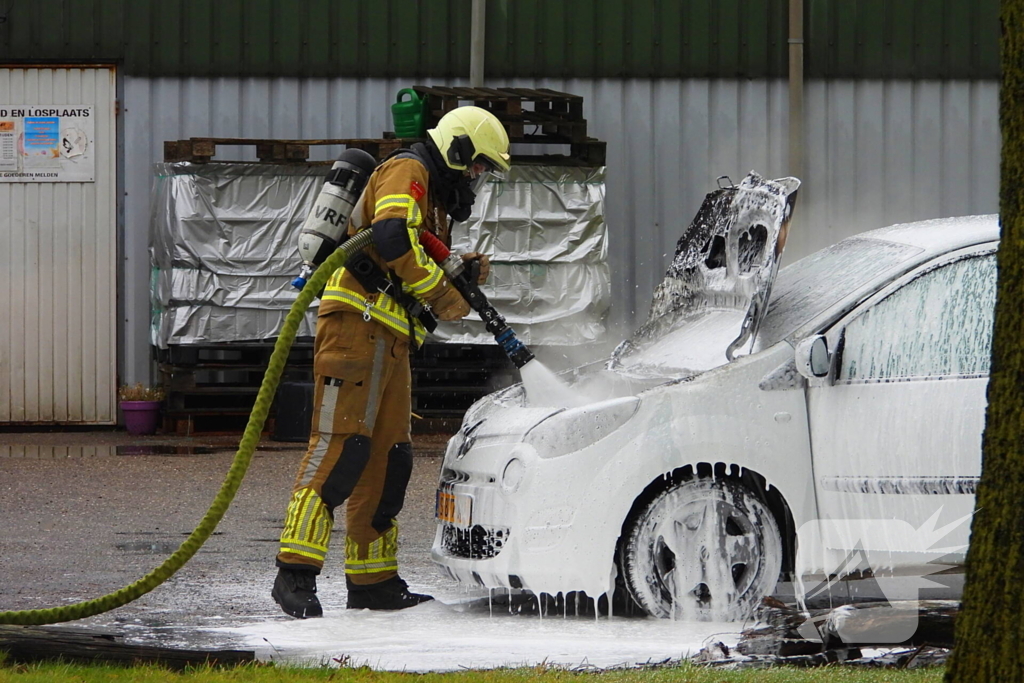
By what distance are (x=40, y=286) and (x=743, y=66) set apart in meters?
7.21

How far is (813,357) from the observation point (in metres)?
5.23

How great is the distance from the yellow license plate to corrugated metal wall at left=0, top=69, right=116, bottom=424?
850 cm

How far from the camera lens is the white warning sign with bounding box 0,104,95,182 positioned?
1334cm

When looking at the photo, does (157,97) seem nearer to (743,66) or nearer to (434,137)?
(743,66)

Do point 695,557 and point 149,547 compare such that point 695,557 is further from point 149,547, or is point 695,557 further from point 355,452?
point 149,547

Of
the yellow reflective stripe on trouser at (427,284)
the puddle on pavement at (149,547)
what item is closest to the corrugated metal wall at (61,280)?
the puddle on pavement at (149,547)

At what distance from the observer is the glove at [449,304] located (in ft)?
19.3

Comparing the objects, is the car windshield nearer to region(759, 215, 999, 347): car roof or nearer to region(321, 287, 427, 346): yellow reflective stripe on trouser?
region(759, 215, 999, 347): car roof

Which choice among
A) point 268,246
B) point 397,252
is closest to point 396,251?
point 397,252

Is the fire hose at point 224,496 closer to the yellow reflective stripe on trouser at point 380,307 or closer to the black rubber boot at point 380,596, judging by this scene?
the yellow reflective stripe on trouser at point 380,307

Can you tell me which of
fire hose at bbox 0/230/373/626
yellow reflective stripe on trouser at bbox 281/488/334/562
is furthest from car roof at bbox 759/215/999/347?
yellow reflective stripe on trouser at bbox 281/488/334/562

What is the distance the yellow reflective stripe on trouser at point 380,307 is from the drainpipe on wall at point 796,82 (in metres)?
8.56

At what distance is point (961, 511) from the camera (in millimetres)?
5141

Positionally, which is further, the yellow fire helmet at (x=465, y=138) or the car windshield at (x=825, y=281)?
the yellow fire helmet at (x=465, y=138)
